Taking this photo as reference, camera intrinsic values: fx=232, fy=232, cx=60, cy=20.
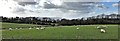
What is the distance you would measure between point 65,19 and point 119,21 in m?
13.6

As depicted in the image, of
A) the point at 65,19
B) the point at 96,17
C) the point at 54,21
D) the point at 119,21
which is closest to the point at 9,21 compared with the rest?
the point at 54,21

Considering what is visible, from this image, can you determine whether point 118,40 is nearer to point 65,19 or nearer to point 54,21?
point 65,19

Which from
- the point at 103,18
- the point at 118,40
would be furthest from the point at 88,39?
the point at 103,18

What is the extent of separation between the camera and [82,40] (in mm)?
28875

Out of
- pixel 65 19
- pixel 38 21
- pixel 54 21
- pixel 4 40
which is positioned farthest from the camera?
pixel 38 21

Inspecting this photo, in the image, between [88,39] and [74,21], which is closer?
[88,39]

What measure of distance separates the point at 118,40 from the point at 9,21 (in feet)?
145

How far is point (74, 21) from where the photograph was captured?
54812 millimetres

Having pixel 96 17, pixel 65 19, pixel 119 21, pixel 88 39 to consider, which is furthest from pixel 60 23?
pixel 88 39

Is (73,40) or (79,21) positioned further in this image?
(79,21)

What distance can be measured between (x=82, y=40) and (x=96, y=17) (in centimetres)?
2706

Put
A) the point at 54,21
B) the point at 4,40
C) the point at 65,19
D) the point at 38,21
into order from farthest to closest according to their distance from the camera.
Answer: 1. the point at 38,21
2. the point at 54,21
3. the point at 65,19
4. the point at 4,40

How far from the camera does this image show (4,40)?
28.9 m

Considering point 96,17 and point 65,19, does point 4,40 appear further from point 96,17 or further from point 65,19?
point 96,17
